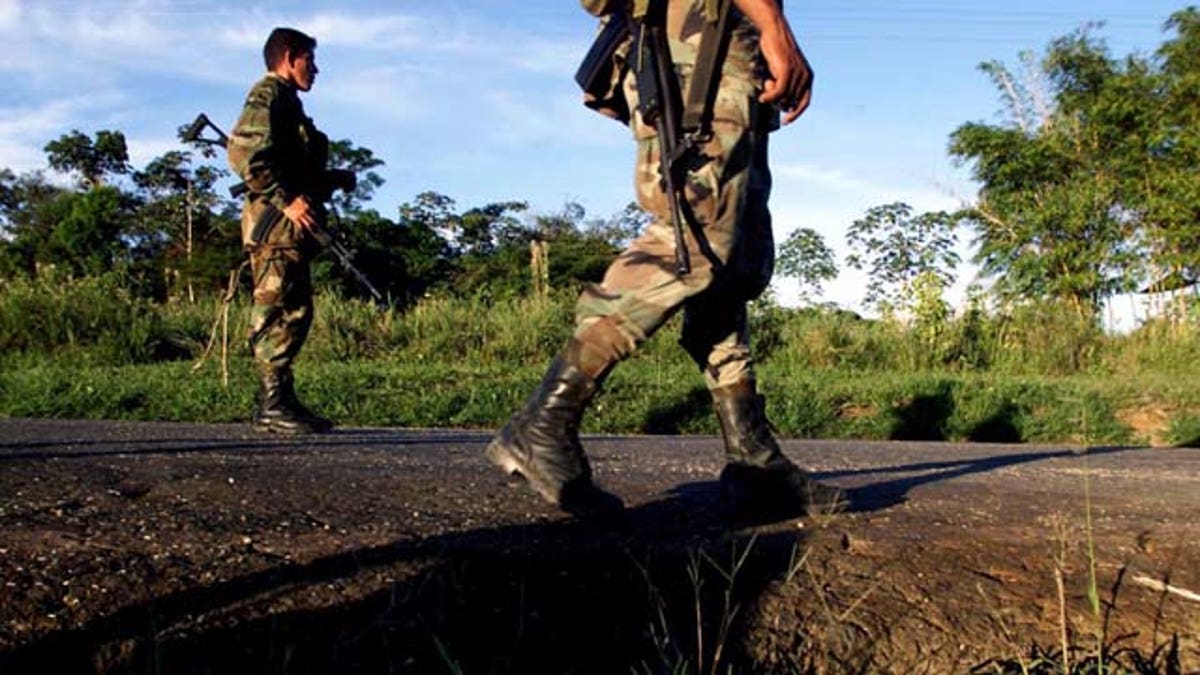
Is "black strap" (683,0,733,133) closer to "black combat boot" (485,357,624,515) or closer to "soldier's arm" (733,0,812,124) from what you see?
"soldier's arm" (733,0,812,124)

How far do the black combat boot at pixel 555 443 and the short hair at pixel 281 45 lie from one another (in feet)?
12.6

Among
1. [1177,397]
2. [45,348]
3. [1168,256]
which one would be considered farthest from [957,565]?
[1168,256]

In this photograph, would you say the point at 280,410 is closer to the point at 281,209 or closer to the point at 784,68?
the point at 281,209

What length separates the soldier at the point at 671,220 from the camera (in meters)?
2.93

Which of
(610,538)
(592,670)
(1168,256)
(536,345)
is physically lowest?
(592,670)

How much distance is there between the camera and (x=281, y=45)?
6137 millimetres

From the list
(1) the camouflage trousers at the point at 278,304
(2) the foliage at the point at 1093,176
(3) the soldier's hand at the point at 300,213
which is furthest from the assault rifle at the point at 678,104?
(2) the foliage at the point at 1093,176

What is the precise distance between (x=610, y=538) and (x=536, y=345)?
10.3m

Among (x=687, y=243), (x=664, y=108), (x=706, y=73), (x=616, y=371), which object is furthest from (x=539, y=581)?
(x=616, y=371)

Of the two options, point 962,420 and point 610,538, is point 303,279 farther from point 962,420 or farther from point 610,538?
point 962,420

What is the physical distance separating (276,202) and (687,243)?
3.55 m

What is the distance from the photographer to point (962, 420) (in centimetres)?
964

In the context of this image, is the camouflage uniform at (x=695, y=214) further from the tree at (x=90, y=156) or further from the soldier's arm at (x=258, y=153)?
the tree at (x=90, y=156)

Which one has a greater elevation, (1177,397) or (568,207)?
(568,207)
